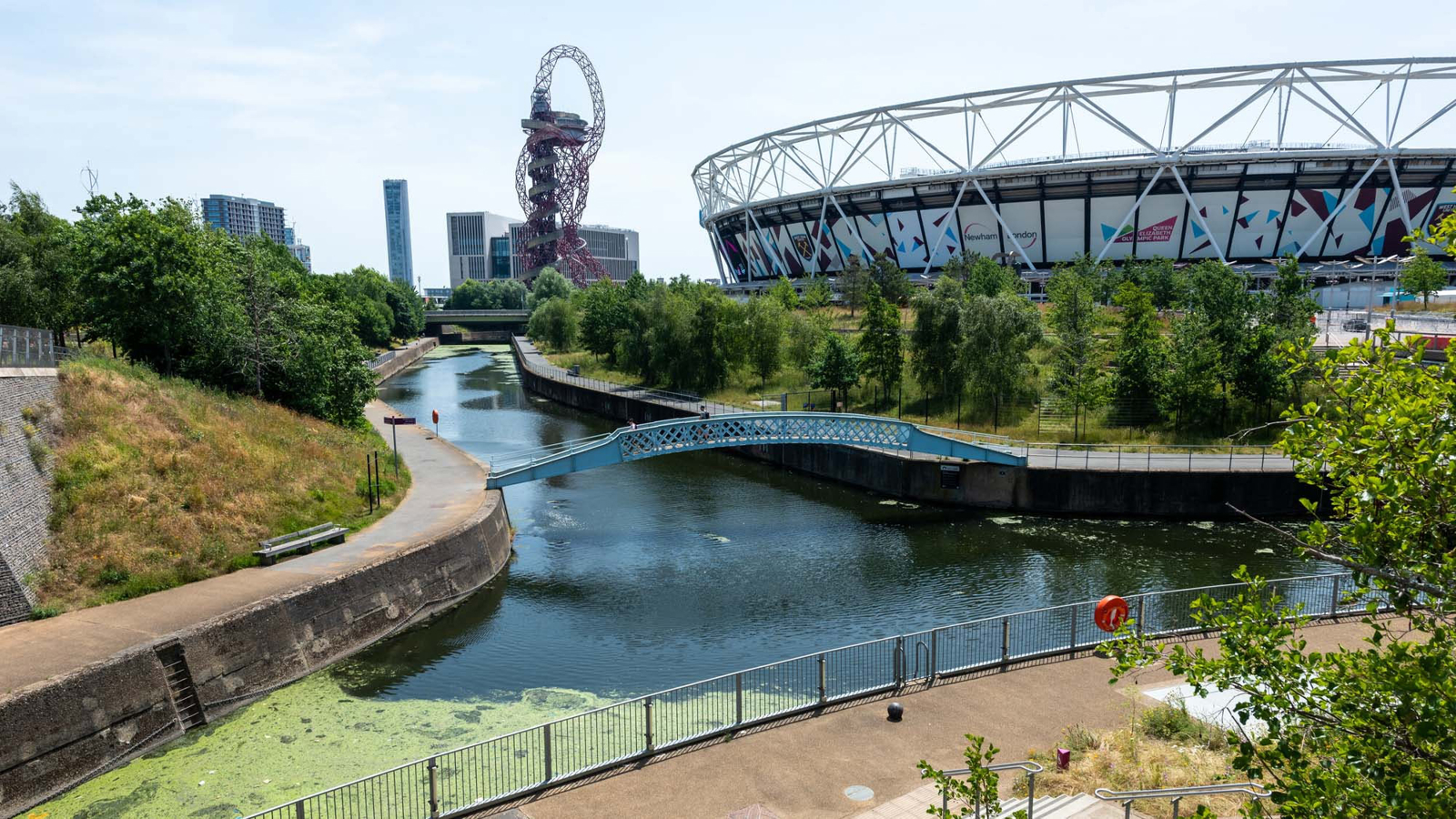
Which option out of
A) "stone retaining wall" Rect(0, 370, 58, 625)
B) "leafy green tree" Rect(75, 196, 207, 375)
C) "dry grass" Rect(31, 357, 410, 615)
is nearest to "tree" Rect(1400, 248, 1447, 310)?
"dry grass" Rect(31, 357, 410, 615)

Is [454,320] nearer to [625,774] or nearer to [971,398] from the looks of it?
[971,398]

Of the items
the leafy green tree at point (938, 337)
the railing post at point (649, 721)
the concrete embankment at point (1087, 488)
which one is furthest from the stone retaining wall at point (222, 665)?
the leafy green tree at point (938, 337)

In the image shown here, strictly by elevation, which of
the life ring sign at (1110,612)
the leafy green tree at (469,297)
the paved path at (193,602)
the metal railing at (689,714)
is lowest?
the metal railing at (689,714)

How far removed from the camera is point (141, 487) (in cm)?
2050

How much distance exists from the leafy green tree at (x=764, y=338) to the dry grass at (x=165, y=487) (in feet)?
103

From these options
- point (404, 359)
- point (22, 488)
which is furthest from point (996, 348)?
point (404, 359)

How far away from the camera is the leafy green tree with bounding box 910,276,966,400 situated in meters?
44.6

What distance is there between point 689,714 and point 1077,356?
33204 millimetres

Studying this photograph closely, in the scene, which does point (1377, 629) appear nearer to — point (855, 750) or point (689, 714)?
point (855, 750)

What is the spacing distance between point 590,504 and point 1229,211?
217ft

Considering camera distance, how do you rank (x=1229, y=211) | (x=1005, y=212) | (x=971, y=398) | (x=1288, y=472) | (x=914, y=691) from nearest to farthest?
1. (x=914, y=691)
2. (x=1288, y=472)
3. (x=971, y=398)
4. (x=1229, y=211)
5. (x=1005, y=212)

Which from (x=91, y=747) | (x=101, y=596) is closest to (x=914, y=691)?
(x=91, y=747)

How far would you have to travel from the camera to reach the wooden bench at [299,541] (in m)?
20.7

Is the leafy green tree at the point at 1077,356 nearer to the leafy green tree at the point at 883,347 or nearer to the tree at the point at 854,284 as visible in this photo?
the leafy green tree at the point at 883,347
